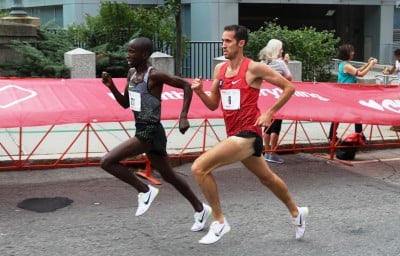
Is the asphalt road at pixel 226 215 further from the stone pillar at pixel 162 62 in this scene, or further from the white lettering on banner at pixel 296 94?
the stone pillar at pixel 162 62

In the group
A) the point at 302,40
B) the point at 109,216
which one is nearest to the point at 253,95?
the point at 109,216

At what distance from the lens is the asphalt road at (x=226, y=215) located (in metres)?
5.38

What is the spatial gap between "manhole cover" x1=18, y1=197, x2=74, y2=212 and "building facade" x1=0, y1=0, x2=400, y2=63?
62.1 feet

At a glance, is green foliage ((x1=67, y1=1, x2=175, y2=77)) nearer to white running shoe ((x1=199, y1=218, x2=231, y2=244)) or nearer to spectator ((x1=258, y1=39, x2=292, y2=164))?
spectator ((x1=258, y1=39, x2=292, y2=164))

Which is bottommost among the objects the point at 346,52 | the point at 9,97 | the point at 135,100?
the point at 9,97

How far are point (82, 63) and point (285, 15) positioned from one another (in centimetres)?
1946

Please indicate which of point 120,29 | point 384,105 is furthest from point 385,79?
point 384,105

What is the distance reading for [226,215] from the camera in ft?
21.0

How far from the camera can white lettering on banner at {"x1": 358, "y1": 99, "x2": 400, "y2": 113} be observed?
8.61 metres

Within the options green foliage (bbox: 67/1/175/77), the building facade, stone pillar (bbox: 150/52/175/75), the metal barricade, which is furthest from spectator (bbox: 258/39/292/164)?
the building facade

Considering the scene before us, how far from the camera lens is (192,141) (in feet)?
32.7

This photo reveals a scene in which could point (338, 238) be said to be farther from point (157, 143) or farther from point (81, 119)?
point (81, 119)

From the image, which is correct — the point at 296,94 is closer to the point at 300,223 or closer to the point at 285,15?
the point at 300,223

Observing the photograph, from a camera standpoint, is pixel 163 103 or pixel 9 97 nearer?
pixel 9 97
